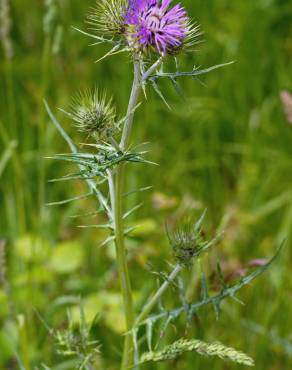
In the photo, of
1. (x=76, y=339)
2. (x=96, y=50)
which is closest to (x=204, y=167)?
(x=96, y=50)

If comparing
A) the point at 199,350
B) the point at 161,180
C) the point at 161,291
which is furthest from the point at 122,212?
the point at 161,180

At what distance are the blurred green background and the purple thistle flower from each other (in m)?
0.95

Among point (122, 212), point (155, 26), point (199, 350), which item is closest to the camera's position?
point (155, 26)

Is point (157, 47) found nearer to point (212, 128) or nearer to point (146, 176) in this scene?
point (146, 176)

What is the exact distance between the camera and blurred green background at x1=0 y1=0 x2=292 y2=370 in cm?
254

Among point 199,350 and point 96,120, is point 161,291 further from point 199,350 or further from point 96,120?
point 96,120

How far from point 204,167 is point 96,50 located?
1131 mm

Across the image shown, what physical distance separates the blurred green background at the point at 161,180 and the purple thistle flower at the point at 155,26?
95 cm

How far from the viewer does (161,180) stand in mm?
3369

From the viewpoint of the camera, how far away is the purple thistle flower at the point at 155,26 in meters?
1.36

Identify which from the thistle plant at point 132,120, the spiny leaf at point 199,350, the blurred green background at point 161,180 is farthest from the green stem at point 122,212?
the blurred green background at point 161,180

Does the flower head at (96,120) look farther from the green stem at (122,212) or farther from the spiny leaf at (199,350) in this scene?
the spiny leaf at (199,350)

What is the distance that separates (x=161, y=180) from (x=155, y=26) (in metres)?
2.03

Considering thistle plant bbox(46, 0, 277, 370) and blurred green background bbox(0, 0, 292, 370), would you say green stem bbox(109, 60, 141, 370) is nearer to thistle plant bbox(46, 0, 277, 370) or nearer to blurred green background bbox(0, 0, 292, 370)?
thistle plant bbox(46, 0, 277, 370)
